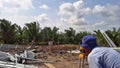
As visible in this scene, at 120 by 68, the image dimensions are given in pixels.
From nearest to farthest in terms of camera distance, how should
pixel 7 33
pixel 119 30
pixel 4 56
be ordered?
pixel 4 56 → pixel 119 30 → pixel 7 33

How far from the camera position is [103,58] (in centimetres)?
198

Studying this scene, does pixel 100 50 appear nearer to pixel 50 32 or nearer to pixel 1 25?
pixel 1 25

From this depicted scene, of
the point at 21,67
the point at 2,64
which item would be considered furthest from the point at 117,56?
the point at 2,64

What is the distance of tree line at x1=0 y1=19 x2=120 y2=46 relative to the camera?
30375 mm

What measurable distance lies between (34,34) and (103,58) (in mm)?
31258

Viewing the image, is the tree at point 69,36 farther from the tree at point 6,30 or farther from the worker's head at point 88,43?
the worker's head at point 88,43

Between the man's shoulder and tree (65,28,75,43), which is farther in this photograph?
tree (65,28,75,43)

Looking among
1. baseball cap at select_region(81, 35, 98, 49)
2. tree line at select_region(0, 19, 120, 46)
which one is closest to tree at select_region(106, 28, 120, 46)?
tree line at select_region(0, 19, 120, 46)

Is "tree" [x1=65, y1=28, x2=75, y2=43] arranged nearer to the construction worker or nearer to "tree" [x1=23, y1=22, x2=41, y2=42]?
"tree" [x1=23, y1=22, x2=41, y2=42]

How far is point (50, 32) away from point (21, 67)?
28.6 metres

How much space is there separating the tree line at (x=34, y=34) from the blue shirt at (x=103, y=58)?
2537cm

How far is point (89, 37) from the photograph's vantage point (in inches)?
82.8

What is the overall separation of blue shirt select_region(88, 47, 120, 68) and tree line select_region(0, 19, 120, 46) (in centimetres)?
2537

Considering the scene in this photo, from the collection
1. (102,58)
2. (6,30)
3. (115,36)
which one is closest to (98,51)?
(102,58)
